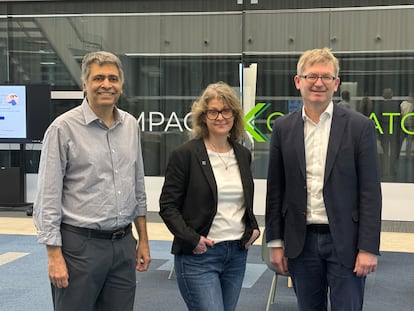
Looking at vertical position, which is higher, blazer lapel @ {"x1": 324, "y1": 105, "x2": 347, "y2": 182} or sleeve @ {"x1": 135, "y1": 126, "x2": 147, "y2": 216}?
blazer lapel @ {"x1": 324, "y1": 105, "x2": 347, "y2": 182}

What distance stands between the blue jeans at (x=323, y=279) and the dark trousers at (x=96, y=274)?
730mm

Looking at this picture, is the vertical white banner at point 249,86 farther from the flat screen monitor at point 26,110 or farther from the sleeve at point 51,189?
the sleeve at point 51,189

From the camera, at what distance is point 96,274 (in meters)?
2.16

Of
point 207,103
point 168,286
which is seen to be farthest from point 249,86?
point 207,103

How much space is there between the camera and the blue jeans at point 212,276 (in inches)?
90.0

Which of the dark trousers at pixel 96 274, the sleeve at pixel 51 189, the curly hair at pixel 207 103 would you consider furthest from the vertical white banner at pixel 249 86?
the sleeve at pixel 51 189

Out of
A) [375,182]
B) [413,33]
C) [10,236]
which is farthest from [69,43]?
[375,182]

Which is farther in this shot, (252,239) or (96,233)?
(252,239)

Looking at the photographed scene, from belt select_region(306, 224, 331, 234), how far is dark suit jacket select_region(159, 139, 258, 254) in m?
0.30

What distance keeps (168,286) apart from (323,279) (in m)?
2.25

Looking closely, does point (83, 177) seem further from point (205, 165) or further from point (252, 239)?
point (252, 239)

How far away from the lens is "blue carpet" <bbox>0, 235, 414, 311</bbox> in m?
3.91

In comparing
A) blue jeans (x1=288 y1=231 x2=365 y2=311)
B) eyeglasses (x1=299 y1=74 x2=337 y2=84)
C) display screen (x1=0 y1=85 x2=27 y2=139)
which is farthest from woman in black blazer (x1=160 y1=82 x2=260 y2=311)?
display screen (x1=0 y1=85 x2=27 y2=139)

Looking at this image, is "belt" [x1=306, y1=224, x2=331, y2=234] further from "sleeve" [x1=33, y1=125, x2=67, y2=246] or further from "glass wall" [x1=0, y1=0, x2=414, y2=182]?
"glass wall" [x1=0, y1=0, x2=414, y2=182]
